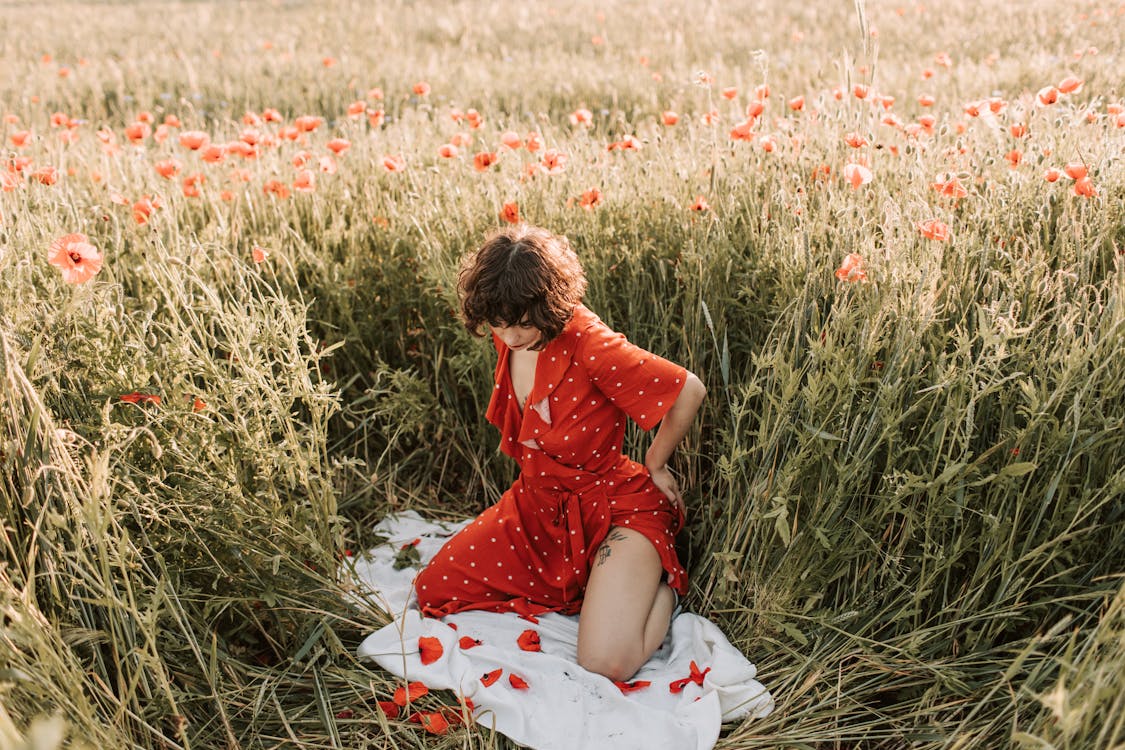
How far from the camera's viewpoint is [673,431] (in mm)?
2137

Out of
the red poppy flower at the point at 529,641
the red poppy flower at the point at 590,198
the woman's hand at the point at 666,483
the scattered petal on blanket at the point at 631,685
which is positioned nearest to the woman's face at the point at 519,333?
the woman's hand at the point at 666,483

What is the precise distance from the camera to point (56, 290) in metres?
2.06

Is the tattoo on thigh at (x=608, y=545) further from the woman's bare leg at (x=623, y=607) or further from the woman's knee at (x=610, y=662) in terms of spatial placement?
the woman's knee at (x=610, y=662)

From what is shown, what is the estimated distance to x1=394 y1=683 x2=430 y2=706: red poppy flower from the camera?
193cm

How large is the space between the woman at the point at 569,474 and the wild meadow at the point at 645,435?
0.56 feet

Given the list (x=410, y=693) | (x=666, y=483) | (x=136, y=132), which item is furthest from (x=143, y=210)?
(x=666, y=483)

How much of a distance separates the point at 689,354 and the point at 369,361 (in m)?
1.05

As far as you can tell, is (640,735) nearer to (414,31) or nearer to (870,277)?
(870,277)

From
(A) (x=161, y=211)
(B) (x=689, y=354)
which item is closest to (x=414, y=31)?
(A) (x=161, y=211)

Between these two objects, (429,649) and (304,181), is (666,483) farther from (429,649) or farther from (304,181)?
(304,181)

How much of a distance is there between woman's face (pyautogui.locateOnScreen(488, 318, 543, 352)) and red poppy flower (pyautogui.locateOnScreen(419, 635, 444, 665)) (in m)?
0.72

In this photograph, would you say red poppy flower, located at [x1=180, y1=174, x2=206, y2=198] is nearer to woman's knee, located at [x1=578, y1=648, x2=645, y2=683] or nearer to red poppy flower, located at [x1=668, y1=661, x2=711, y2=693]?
woman's knee, located at [x1=578, y1=648, x2=645, y2=683]

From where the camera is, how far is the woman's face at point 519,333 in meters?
2.04

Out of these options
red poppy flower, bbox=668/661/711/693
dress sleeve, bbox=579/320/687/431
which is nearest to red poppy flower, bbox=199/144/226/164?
dress sleeve, bbox=579/320/687/431
